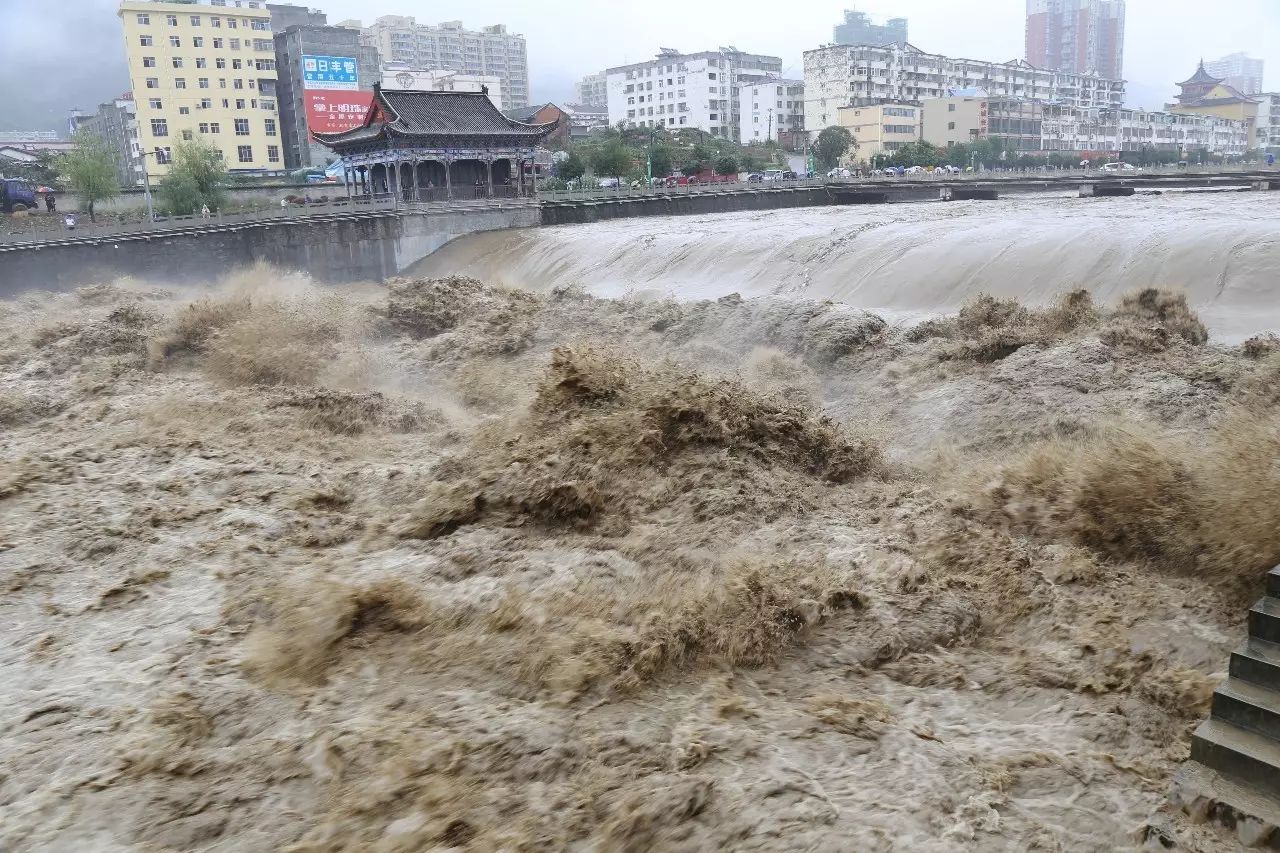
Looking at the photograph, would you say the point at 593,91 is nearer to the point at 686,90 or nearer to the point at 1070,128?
the point at 686,90

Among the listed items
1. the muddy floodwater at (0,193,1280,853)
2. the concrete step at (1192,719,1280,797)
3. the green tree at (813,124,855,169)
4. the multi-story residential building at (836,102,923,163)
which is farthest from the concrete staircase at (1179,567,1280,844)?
the multi-story residential building at (836,102,923,163)

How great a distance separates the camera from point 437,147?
34094mm

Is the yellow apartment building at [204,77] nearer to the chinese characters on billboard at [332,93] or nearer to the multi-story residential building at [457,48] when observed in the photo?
the chinese characters on billboard at [332,93]

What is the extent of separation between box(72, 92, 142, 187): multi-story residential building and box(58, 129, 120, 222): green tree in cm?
2146

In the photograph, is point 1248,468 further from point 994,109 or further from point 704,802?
point 994,109

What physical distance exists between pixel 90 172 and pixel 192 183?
3489mm

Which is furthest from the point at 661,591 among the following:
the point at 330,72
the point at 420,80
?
the point at 420,80

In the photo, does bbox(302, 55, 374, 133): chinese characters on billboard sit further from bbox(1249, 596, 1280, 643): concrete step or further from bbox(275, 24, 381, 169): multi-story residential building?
bbox(1249, 596, 1280, 643): concrete step

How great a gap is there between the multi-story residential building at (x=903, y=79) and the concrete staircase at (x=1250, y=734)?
80.6m

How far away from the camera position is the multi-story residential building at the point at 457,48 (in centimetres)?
12094

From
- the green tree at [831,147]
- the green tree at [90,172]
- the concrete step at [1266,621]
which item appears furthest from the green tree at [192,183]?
the concrete step at [1266,621]

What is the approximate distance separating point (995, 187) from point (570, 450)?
3613 centimetres

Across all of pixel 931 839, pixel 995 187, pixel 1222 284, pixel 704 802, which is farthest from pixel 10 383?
pixel 995 187

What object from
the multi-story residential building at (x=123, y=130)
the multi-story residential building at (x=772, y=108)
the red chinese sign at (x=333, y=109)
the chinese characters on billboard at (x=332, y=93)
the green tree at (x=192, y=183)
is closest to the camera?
the green tree at (x=192, y=183)
